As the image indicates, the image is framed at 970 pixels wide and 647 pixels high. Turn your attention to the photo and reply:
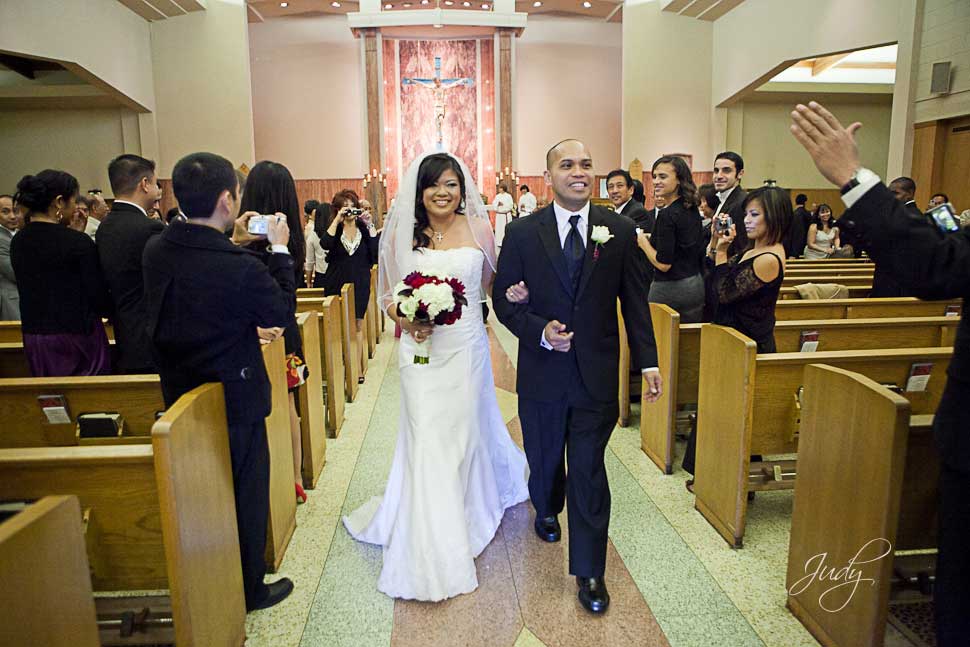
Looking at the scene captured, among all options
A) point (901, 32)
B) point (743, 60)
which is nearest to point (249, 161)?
point (743, 60)

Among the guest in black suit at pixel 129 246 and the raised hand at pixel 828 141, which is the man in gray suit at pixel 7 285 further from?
the raised hand at pixel 828 141

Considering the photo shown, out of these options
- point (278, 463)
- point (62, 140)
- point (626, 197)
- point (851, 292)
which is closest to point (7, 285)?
point (278, 463)

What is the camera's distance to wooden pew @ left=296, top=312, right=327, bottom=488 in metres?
3.74

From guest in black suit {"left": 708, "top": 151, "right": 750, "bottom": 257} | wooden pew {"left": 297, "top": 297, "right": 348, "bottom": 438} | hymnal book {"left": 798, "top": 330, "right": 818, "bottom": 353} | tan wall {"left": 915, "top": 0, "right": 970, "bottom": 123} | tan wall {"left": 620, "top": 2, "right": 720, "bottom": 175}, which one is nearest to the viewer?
hymnal book {"left": 798, "top": 330, "right": 818, "bottom": 353}

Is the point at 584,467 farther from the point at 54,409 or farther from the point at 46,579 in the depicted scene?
the point at 54,409

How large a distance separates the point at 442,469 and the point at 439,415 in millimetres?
237

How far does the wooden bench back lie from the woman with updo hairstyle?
585 mm

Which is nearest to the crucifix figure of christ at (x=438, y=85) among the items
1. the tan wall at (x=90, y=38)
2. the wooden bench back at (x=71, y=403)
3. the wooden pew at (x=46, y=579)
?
the tan wall at (x=90, y=38)

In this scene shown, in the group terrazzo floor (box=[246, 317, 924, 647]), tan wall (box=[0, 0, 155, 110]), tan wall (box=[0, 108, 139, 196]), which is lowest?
terrazzo floor (box=[246, 317, 924, 647])

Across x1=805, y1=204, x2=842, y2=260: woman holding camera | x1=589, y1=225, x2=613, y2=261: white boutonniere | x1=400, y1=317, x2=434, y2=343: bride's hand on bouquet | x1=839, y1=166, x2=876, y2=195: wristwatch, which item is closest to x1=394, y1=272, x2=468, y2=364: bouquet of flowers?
x1=400, y1=317, x2=434, y2=343: bride's hand on bouquet

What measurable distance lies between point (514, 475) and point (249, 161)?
12.7 metres

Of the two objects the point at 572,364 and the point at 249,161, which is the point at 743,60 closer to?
the point at 249,161

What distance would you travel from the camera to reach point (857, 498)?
7.07 feet

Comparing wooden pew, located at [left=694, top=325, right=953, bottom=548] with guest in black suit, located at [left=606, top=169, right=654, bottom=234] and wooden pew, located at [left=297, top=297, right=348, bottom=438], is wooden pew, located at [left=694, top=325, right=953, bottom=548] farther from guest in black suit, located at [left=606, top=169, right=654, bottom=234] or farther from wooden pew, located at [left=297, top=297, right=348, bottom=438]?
wooden pew, located at [left=297, top=297, right=348, bottom=438]
